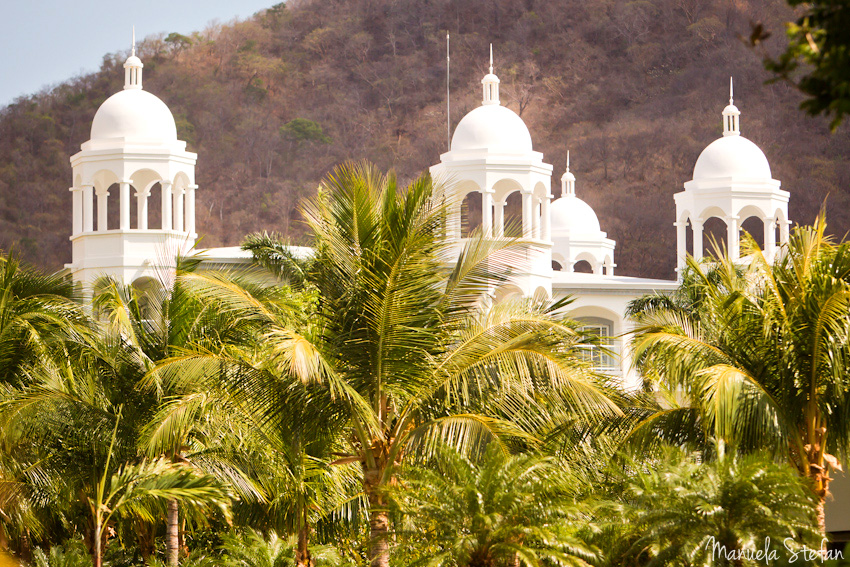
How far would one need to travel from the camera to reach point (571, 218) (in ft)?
151

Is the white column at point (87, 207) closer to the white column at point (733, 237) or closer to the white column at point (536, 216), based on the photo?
the white column at point (536, 216)

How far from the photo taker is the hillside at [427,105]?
68.5 meters

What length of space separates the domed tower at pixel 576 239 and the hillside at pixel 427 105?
66.9 feet

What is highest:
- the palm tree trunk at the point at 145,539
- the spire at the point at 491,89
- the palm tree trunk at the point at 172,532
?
the spire at the point at 491,89

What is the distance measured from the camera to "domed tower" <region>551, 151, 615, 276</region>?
44.6 m

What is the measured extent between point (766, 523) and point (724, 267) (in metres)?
3.40

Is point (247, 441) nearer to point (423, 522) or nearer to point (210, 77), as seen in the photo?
point (423, 522)

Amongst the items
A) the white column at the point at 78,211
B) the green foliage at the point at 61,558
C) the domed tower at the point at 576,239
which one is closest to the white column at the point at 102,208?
the white column at the point at 78,211

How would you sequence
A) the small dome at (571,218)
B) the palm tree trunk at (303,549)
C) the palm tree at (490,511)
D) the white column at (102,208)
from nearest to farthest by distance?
the palm tree at (490,511) → the palm tree trunk at (303,549) → the white column at (102,208) → the small dome at (571,218)

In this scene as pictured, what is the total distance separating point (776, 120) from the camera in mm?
70062

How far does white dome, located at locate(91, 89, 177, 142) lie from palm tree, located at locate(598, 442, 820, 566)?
66.6 feet

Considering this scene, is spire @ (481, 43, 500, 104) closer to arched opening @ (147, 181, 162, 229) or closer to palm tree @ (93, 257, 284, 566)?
palm tree @ (93, 257, 284, 566)

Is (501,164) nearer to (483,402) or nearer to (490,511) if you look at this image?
(483,402)

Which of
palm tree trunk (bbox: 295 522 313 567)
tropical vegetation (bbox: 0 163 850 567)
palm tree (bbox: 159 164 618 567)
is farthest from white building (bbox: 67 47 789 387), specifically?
palm tree (bbox: 159 164 618 567)
